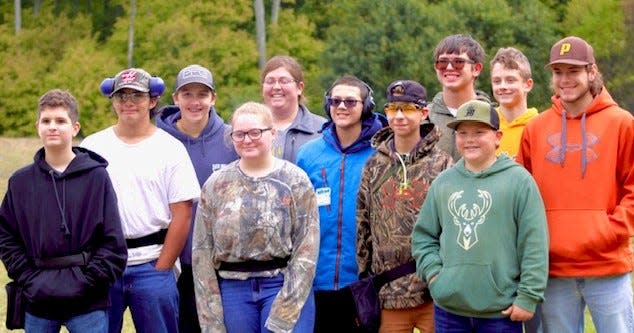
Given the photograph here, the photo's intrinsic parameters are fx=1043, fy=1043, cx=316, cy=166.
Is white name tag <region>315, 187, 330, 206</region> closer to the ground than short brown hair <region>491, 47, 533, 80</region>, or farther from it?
closer to the ground

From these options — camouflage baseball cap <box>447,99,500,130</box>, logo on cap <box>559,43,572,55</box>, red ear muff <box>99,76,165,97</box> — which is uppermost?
logo on cap <box>559,43,572,55</box>

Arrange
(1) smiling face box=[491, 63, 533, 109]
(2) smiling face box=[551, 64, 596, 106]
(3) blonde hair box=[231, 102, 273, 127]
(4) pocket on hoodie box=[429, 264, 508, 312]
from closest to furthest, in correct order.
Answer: (4) pocket on hoodie box=[429, 264, 508, 312] < (2) smiling face box=[551, 64, 596, 106] < (3) blonde hair box=[231, 102, 273, 127] < (1) smiling face box=[491, 63, 533, 109]

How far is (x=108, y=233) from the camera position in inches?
229

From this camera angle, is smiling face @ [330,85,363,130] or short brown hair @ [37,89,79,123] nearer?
short brown hair @ [37,89,79,123]

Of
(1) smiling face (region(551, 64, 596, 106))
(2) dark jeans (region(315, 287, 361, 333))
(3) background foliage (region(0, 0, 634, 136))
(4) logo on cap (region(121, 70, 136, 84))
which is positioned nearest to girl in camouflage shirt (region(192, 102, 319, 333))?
(2) dark jeans (region(315, 287, 361, 333))

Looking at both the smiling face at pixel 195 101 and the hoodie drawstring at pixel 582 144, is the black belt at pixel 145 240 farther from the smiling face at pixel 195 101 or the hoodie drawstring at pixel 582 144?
the hoodie drawstring at pixel 582 144

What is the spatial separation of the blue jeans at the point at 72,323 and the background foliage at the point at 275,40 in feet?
105

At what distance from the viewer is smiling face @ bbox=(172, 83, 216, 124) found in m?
6.65

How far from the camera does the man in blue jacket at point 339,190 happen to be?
20.2ft

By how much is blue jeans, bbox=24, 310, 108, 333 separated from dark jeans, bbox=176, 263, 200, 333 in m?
0.93

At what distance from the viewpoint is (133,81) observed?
6.25 m

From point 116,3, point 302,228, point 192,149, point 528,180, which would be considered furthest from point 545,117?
point 116,3

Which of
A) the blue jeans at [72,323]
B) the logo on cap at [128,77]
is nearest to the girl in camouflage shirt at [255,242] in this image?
the blue jeans at [72,323]

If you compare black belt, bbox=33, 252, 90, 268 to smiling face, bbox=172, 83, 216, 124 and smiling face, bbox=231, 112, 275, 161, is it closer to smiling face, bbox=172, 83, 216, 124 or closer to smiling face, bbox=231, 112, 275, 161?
smiling face, bbox=231, 112, 275, 161
